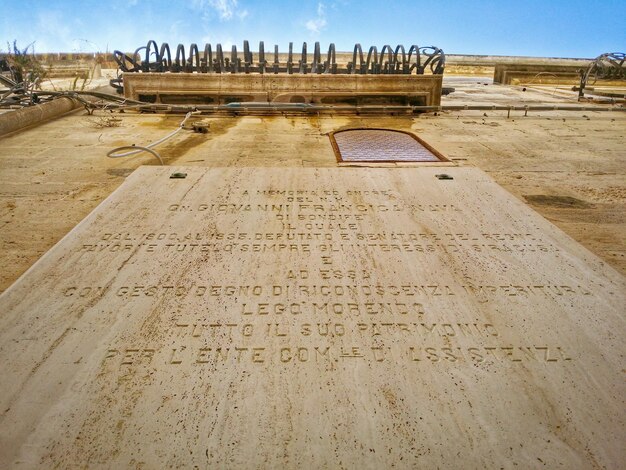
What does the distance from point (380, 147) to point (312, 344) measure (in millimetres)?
3997

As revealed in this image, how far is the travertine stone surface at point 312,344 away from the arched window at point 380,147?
1943 millimetres

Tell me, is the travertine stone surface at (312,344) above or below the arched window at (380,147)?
below

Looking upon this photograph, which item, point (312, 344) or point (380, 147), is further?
point (380, 147)

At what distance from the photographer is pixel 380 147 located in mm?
5340

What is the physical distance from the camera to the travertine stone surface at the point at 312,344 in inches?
55.9

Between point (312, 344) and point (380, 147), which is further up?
point (380, 147)

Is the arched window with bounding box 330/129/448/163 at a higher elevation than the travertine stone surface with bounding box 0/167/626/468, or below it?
higher

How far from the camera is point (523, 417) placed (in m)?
1.51

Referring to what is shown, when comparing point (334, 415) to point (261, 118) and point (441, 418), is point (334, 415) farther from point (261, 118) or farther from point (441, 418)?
point (261, 118)

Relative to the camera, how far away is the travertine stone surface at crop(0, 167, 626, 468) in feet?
4.66

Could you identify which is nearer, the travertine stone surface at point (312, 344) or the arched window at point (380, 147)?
the travertine stone surface at point (312, 344)

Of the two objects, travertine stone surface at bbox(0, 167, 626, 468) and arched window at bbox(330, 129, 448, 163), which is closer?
travertine stone surface at bbox(0, 167, 626, 468)

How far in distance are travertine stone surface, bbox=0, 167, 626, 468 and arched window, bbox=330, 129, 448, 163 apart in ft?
6.37

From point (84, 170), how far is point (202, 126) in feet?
6.74
